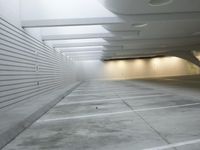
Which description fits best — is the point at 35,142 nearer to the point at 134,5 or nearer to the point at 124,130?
the point at 124,130

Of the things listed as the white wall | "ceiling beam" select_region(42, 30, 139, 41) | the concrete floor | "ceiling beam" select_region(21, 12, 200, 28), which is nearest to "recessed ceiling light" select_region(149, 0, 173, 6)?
"ceiling beam" select_region(21, 12, 200, 28)

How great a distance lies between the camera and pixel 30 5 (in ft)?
32.8

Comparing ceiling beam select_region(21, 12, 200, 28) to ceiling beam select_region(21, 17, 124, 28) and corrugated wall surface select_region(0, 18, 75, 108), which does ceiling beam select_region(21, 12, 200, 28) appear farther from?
corrugated wall surface select_region(0, 18, 75, 108)

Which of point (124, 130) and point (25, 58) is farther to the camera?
point (25, 58)

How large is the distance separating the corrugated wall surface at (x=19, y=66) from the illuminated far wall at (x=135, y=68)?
2537cm

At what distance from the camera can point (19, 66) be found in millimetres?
8797

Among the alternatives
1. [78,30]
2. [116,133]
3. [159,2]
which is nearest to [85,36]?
[78,30]

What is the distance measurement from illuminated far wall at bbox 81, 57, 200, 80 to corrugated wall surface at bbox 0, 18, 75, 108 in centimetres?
2537

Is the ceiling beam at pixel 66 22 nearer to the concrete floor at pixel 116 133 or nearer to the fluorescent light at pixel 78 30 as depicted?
the fluorescent light at pixel 78 30

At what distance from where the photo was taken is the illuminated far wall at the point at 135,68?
38.3 meters

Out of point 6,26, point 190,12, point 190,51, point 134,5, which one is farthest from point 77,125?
point 190,51

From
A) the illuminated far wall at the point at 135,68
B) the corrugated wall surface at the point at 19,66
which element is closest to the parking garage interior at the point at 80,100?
the corrugated wall surface at the point at 19,66

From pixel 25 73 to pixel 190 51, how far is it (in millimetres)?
26638

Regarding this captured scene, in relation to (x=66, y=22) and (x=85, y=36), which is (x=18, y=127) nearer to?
(x=66, y=22)
